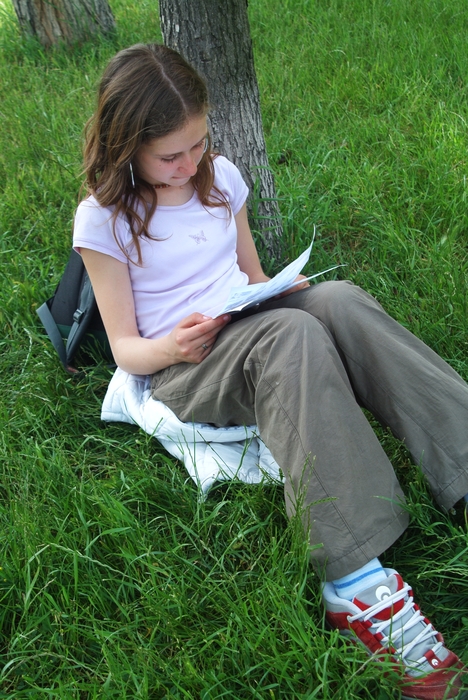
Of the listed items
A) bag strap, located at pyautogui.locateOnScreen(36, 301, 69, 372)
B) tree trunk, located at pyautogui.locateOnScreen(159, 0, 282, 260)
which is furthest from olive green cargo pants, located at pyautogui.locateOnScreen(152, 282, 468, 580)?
tree trunk, located at pyautogui.locateOnScreen(159, 0, 282, 260)

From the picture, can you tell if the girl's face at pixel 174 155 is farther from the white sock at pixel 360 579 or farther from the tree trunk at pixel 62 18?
the tree trunk at pixel 62 18

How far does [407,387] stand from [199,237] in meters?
0.84

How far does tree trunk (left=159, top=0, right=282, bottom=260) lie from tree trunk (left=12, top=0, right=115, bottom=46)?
229 cm

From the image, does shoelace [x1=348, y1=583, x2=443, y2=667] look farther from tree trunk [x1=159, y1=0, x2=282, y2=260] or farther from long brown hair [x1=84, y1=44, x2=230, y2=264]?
tree trunk [x1=159, y1=0, x2=282, y2=260]

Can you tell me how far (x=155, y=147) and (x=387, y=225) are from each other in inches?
51.5

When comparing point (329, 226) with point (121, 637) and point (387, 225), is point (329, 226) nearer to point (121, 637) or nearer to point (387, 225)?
point (387, 225)

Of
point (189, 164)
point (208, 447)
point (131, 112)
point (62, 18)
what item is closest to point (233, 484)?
point (208, 447)

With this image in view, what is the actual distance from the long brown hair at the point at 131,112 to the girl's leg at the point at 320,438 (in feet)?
1.83

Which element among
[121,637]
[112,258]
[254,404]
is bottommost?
[121,637]

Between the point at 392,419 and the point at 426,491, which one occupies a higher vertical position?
the point at 392,419

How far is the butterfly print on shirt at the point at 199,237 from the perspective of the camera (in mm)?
2166

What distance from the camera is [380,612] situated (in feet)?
5.12

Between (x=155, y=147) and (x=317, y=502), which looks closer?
(x=317, y=502)

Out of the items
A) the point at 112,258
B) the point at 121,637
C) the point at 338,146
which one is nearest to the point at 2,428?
the point at 112,258
